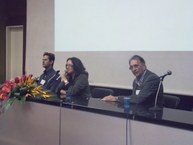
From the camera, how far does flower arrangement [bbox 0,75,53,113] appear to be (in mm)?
2221

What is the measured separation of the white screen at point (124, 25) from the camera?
132 inches

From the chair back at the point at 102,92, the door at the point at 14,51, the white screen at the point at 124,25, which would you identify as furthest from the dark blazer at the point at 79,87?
the door at the point at 14,51

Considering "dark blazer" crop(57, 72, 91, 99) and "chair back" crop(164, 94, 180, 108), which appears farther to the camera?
"dark blazer" crop(57, 72, 91, 99)

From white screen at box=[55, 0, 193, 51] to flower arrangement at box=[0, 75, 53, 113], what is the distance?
1847mm

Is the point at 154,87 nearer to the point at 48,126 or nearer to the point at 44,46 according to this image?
the point at 48,126

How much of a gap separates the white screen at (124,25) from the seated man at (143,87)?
0.88 meters

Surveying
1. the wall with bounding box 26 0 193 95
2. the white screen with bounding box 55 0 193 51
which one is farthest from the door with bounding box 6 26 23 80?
the white screen with bounding box 55 0 193 51

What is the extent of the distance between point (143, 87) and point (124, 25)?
1489mm

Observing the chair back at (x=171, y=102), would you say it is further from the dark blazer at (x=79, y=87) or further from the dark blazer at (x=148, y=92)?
the dark blazer at (x=79, y=87)

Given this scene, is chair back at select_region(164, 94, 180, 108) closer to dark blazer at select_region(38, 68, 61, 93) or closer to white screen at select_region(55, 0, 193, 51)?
white screen at select_region(55, 0, 193, 51)

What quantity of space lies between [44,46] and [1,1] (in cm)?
199

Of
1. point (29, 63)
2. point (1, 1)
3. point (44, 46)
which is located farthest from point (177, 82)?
point (1, 1)

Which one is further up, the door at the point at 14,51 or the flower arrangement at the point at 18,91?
the door at the point at 14,51

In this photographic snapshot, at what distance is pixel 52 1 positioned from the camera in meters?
5.36
